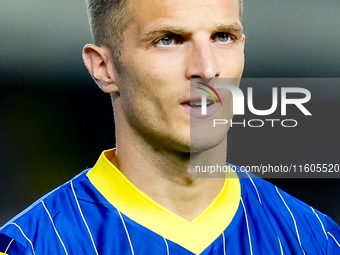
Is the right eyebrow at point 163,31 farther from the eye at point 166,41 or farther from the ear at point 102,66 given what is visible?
the ear at point 102,66

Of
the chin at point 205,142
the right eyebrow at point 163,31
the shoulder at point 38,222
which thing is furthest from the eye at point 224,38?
the shoulder at point 38,222

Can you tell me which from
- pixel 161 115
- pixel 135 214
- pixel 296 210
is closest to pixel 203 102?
pixel 161 115

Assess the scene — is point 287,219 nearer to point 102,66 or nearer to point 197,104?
point 197,104

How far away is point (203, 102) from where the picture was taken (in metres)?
1.33

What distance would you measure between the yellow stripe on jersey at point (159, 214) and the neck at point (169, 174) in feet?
0.06

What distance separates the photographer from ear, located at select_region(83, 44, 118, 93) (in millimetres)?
1450

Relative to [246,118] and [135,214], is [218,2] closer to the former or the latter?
[135,214]

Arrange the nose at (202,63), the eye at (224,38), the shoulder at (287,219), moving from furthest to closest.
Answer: the shoulder at (287,219)
the eye at (224,38)
the nose at (202,63)

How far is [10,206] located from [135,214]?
4.17 ft

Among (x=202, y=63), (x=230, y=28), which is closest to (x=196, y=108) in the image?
(x=202, y=63)

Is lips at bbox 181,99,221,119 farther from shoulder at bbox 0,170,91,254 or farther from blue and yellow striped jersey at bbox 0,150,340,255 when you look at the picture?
shoulder at bbox 0,170,91,254

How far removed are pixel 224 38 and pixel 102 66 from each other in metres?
0.36

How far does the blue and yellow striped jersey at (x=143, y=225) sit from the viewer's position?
135 cm

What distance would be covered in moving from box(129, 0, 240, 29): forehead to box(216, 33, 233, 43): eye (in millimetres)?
41
